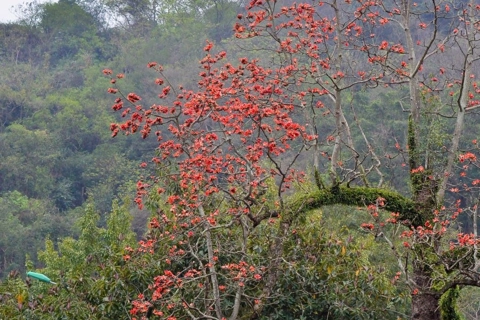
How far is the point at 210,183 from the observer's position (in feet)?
21.0

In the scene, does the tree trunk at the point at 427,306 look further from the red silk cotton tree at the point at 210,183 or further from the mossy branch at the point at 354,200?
the red silk cotton tree at the point at 210,183

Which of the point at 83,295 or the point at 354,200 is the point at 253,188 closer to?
the point at 354,200

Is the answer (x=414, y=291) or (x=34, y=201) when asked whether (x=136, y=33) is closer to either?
(x=34, y=201)

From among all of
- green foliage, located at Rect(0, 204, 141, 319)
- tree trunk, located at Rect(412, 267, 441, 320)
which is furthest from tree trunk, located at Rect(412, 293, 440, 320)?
green foliage, located at Rect(0, 204, 141, 319)

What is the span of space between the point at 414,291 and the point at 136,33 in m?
32.5

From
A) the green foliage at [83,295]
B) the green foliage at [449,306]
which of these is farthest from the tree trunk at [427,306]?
the green foliage at [83,295]

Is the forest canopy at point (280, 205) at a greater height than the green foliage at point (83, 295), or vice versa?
the forest canopy at point (280, 205)

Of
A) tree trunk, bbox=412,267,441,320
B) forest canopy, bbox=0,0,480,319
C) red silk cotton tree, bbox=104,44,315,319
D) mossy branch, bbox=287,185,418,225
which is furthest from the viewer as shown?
mossy branch, bbox=287,185,418,225

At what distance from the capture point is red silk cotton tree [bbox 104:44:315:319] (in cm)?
625

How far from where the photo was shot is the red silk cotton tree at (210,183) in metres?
6.25

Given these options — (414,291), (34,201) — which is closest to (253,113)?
(414,291)

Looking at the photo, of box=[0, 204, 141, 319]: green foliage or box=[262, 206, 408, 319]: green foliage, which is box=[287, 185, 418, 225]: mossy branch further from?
box=[0, 204, 141, 319]: green foliage

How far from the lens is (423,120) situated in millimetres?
7762

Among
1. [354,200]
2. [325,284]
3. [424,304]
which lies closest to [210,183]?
[354,200]
